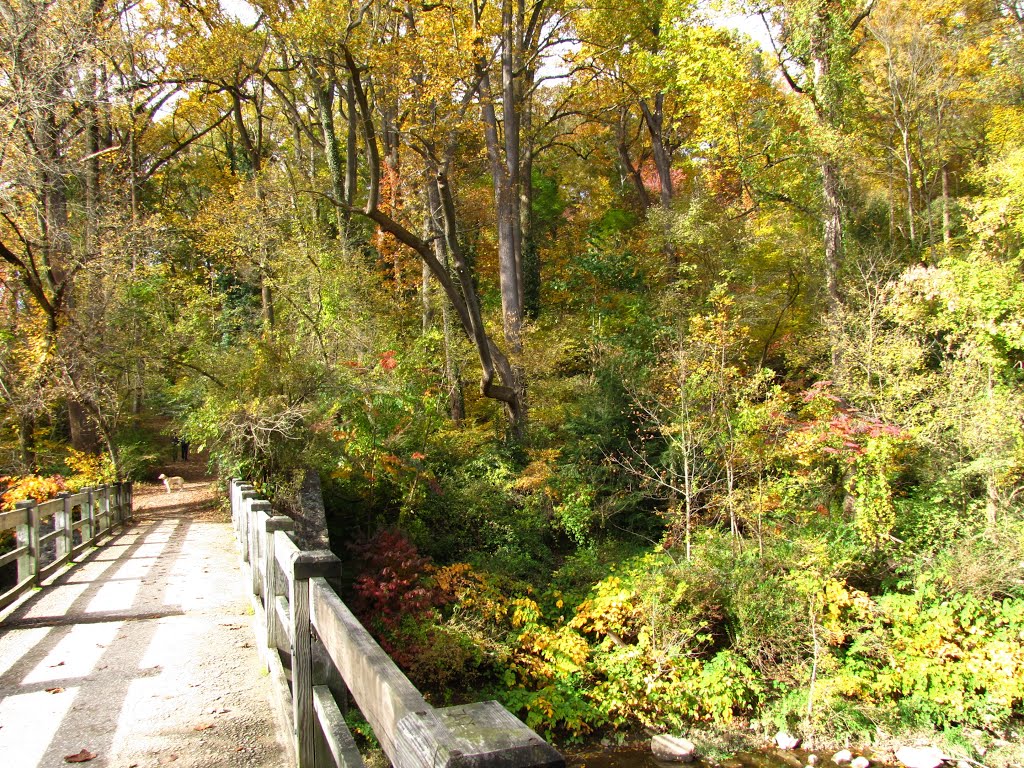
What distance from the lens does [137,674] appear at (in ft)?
16.5

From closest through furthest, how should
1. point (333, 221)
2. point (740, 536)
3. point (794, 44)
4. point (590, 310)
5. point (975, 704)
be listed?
point (975, 704), point (740, 536), point (794, 44), point (590, 310), point (333, 221)

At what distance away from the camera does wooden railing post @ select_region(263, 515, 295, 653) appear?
441 centimetres

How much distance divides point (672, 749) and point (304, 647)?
7756 millimetres

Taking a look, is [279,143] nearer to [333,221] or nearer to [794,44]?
[333,221]

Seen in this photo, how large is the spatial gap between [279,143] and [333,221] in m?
10.3

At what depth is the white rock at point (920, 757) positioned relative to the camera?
925 cm

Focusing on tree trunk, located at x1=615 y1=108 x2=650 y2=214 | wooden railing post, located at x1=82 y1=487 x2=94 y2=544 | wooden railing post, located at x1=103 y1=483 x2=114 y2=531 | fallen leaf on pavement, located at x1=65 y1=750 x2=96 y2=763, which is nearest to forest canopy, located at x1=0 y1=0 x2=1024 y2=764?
wooden railing post, located at x1=82 y1=487 x2=94 y2=544

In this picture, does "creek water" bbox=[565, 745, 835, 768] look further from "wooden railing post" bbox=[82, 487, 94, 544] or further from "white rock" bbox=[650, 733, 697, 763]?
"wooden railing post" bbox=[82, 487, 94, 544]

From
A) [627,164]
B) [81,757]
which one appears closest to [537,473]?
[81,757]

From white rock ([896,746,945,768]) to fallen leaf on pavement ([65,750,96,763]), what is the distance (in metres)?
9.92

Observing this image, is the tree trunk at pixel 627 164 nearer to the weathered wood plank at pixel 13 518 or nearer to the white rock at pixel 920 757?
the white rock at pixel 920 757

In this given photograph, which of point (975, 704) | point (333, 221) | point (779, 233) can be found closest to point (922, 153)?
point (779, 233)

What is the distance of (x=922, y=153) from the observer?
19562 mm

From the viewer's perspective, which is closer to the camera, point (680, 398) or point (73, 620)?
point (73, 620)
